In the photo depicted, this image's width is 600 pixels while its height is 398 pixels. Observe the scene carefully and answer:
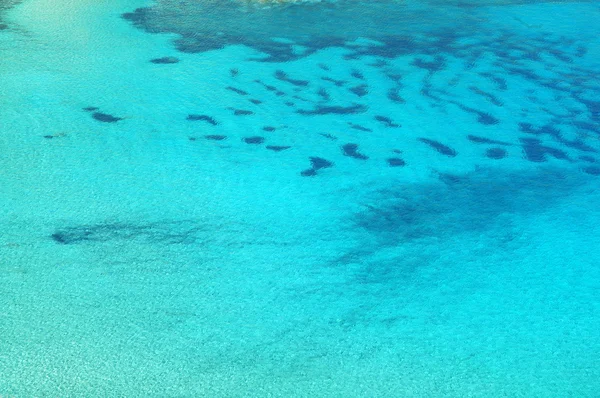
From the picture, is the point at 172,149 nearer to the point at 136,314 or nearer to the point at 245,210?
the point at 245,210

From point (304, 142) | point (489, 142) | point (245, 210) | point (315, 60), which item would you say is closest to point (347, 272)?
point (245, 210)

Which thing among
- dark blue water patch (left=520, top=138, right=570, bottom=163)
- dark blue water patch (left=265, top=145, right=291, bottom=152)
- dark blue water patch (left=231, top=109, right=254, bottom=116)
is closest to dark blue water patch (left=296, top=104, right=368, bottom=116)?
dark blue water patch (left=231, top=109, right=254, bottom=116)

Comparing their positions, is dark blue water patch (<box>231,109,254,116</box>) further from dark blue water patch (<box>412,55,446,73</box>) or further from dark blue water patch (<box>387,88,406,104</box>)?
dark blue water patch (<box>412,55,446,73</box>)

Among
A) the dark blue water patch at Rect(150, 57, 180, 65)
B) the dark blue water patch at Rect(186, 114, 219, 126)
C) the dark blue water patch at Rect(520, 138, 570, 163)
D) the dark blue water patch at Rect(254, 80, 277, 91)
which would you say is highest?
the dark blue water patch at Rect(150, 57, 180, 65)

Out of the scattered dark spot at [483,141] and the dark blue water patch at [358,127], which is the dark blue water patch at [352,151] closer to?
the dark blue water patch at [358,127]

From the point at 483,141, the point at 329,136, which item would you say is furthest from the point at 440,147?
the point at 329,136

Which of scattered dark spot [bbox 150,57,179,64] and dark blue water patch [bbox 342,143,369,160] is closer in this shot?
dark blue water patch [bbox 342,143,369,160]
